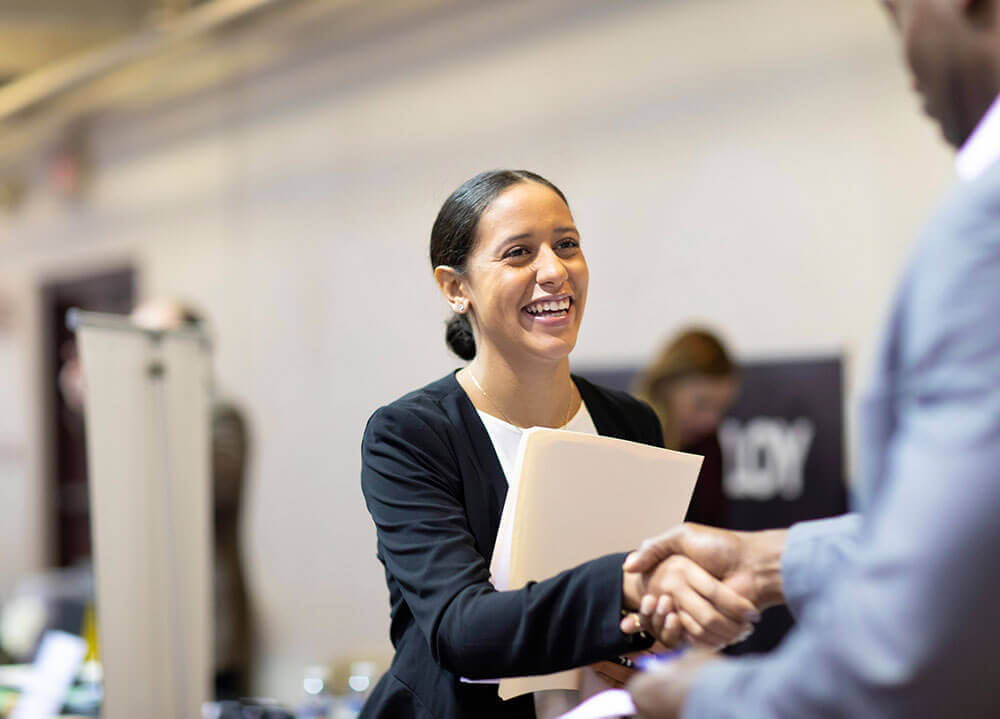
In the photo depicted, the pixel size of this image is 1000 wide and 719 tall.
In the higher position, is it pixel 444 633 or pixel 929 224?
pixel 929 224

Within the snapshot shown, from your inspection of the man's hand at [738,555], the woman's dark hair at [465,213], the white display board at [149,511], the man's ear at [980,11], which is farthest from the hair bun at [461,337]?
the white display board at [149,511]

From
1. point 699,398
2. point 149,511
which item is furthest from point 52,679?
point 699,398

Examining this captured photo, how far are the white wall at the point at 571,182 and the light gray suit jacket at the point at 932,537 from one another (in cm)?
181

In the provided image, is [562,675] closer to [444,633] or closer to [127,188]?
[444,633]

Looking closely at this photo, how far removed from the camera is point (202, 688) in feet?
7.71

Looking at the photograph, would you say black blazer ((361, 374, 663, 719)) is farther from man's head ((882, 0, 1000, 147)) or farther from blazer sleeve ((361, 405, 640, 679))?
man's head ((882, 0, 1000, 147))

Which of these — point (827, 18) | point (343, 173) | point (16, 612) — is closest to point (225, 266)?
point (343, 173)

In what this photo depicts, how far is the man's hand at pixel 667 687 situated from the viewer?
2.47 feet

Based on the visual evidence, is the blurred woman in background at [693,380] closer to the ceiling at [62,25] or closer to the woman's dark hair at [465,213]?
the woman's dark hair at [465,213]

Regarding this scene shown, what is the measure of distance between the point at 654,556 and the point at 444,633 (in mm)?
210

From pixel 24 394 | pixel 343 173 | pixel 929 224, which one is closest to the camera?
pixel 929 224

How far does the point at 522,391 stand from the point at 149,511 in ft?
4.41

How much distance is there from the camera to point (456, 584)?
1031mm

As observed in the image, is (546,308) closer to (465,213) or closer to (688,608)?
(465,213)
